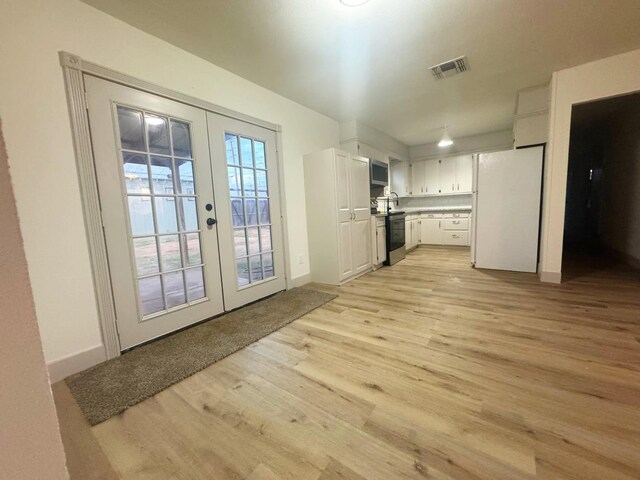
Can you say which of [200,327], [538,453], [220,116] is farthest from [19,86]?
[538,453]

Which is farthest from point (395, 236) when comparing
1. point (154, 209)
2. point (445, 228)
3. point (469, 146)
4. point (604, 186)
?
point (604, 186)

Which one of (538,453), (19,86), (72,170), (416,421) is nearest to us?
(538,453)

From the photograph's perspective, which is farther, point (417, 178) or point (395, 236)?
point (417, 178)

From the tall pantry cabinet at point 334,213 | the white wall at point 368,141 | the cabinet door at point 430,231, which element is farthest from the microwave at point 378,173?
the cabinet door at point 430,231

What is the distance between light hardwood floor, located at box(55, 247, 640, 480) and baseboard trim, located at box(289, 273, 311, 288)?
3.63 ft

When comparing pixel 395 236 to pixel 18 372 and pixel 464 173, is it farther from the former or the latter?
pixel 18 372

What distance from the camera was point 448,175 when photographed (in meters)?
5.91

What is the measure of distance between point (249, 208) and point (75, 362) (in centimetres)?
184

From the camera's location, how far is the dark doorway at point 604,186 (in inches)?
151

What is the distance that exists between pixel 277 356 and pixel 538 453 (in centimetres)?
142

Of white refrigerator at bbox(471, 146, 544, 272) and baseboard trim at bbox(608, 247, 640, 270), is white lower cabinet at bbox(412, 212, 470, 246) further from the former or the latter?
baseboard trim at bbox(608, 247, 640, 270)

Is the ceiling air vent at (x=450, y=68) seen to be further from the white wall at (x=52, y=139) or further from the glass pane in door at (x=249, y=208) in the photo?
the white wall at (x=52, y=139)

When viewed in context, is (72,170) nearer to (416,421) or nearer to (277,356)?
(277,356)

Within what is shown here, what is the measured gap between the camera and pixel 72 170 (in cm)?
171
